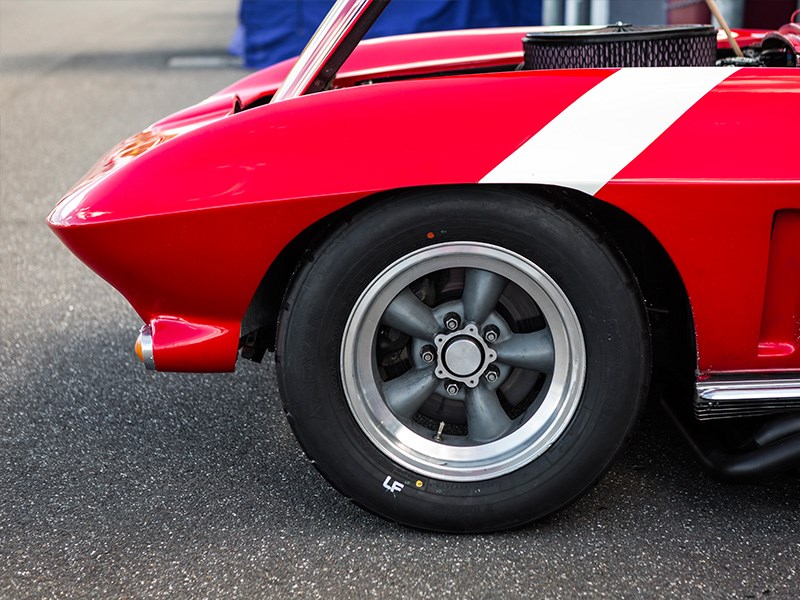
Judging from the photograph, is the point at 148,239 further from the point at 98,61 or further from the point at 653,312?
the point at 98,61

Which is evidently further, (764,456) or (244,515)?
(244,515)

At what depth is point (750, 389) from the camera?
7.64ft

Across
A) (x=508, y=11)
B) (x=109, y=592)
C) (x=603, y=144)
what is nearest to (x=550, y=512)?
(x=603, y=144)

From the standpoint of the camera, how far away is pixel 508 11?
399 inches

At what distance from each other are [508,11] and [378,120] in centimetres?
826

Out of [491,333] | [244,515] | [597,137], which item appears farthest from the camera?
[244,515]

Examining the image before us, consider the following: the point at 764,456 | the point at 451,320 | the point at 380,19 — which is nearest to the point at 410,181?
the point at 451,320

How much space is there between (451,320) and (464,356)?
89mm

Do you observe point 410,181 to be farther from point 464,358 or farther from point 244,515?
point 244,515

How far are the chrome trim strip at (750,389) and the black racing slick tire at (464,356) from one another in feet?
0.45

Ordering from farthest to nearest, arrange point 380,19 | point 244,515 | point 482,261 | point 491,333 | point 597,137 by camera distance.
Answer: point 380,19 < point 244,515 < point 491,333 < point 482,261 < point 597,137

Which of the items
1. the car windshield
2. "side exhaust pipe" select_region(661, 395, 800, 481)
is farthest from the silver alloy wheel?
the car windshield

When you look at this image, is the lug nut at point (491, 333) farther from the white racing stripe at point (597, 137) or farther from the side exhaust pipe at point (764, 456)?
the side exhaust pipe at point (764, 456)

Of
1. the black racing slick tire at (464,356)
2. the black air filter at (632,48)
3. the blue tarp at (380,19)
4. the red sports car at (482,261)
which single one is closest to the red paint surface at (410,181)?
the red sports car at (482,261)
